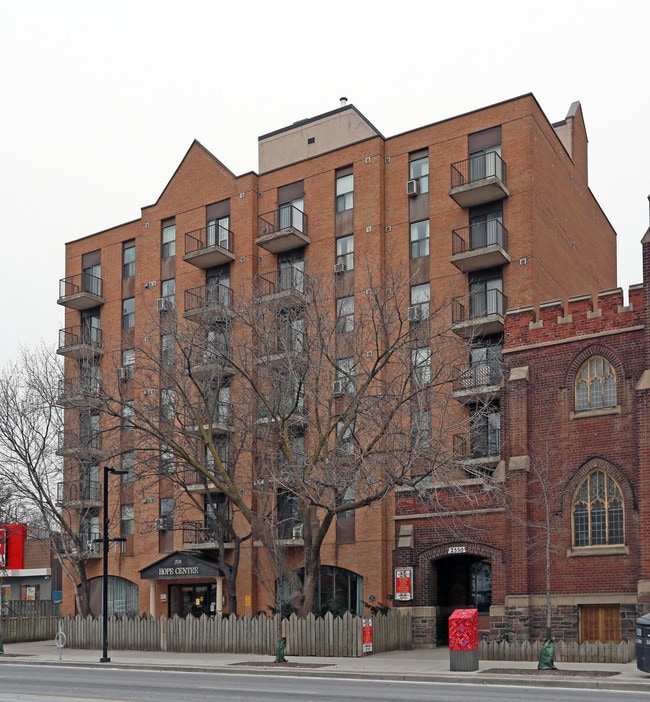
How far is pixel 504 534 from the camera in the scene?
1282 inches

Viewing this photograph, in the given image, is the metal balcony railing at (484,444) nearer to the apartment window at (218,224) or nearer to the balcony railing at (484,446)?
Answer: the balcony railing at (484,446)

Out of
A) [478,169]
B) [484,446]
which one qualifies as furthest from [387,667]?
[478,169]

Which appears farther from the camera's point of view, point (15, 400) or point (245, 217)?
point (245, 217)

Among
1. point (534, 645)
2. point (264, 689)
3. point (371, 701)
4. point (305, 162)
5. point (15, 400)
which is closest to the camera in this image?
point (371, 701)

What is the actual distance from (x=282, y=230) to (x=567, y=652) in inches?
950

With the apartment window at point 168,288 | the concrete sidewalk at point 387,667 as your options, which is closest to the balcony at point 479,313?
the concrete sidewalk at point 387,667

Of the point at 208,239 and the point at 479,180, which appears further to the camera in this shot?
the point at 208,239

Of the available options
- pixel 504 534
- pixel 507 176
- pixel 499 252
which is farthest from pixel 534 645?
pixel 507 176

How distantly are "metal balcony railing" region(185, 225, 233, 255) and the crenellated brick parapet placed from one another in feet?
59.7

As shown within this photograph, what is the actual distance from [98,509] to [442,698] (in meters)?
33.6

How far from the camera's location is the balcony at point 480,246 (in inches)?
1563

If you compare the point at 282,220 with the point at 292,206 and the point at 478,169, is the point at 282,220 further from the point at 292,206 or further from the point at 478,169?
the point at 478,169

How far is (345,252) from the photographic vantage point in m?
44.9

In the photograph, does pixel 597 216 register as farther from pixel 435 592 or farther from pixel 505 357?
pixel 435 592
